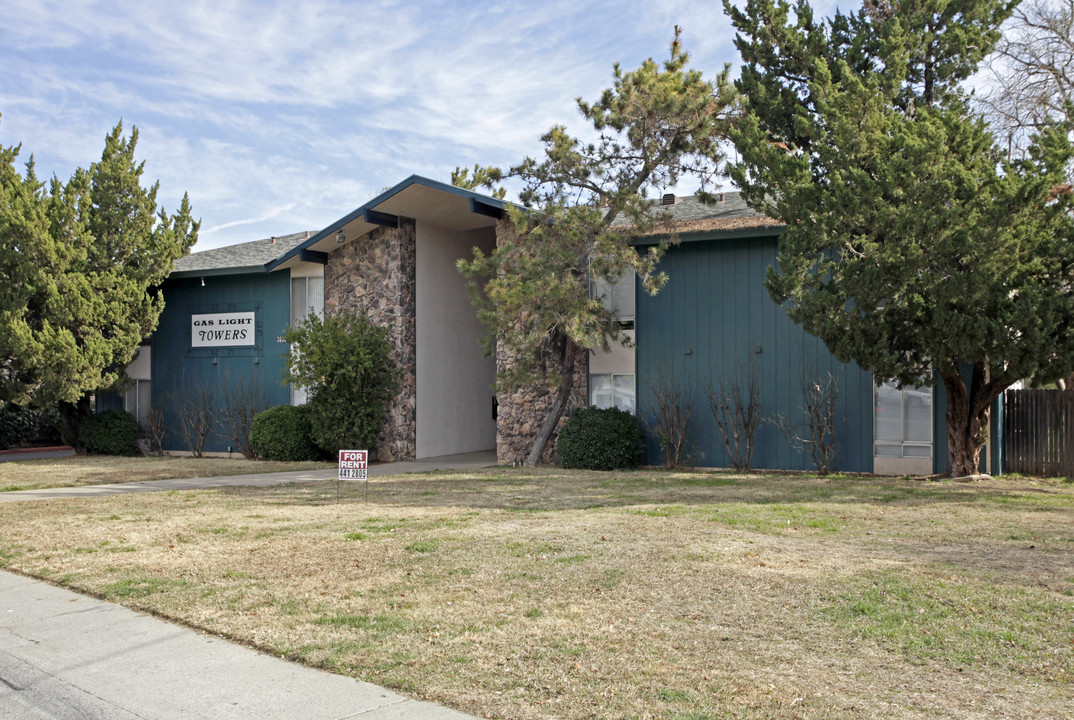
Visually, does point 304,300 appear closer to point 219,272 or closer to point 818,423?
point 219,272

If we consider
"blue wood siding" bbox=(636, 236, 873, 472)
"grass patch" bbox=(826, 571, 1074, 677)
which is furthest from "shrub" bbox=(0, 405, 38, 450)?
"grass patch" bbox=(826, 571, 1074, 677)

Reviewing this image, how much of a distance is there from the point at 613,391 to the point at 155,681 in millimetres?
14458

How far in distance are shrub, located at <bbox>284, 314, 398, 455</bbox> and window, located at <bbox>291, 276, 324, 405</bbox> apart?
6.03 feet

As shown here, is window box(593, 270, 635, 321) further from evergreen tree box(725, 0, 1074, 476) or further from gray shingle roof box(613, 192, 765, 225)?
evergreen tree box(725, 0, 1074, 476)

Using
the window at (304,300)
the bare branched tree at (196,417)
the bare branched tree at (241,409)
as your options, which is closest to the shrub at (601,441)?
the window at (304,300)

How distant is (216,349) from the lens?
2342 centimetres

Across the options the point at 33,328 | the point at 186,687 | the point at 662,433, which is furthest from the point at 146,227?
the point at 186,687

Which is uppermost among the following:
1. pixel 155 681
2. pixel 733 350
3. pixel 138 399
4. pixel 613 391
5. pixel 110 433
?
pixel 733 350

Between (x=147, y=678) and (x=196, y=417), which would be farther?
(x=196, y=417)

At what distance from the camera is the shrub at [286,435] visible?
2012 cm

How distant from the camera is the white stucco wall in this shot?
21016 mm

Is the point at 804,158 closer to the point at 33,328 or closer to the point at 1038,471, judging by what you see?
the point at 1038,471

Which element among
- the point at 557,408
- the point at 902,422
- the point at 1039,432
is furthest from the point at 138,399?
the point at 1039,432

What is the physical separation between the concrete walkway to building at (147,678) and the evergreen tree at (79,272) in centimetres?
1534
